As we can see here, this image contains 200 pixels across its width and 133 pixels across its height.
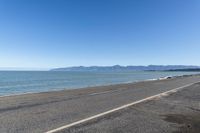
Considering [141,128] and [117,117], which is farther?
[117,117]

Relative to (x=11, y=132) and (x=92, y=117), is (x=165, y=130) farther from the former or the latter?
(x=11, y=132)

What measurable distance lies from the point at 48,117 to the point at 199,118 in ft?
18.1

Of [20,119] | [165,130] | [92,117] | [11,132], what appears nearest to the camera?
[11,132]

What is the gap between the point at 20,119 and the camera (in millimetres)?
7438

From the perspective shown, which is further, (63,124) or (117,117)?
(117,117)

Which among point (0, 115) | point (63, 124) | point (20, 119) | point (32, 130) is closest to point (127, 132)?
point (63, 124)

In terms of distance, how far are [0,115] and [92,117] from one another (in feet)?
10.8

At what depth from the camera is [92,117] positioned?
802cm

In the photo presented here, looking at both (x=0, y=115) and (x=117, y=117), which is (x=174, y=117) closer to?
(x=117, y=117)

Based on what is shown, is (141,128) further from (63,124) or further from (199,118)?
(199,118)

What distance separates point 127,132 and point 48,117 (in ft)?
10.1

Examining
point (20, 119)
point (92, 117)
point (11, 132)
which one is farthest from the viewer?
point (92, 117)

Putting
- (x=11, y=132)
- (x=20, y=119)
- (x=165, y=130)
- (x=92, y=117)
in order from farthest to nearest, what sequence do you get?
(x=92, y=117)
(x=20, y=119)
(x=165, y=130)
(x=11, y=132)

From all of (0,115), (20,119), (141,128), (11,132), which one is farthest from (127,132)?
(0,115)
